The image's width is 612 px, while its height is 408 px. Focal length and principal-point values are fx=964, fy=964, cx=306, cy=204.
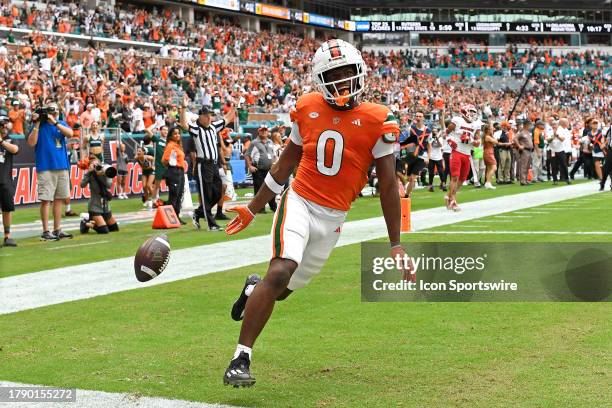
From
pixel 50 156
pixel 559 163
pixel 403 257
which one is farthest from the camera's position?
pixel 559 163

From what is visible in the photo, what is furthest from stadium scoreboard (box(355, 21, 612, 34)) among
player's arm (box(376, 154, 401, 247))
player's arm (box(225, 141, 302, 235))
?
player's arm (box(376, 154, 401, 247))

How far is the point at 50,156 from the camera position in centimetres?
1301

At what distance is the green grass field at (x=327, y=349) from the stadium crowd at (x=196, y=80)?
722 cm

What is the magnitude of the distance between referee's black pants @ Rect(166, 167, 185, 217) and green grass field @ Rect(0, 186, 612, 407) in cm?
671

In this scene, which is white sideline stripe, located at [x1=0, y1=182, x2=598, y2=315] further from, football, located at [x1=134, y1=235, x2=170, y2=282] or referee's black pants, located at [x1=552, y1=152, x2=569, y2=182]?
referee's black pants, located at [x1=552, y1=152, x2=569, y2=182]

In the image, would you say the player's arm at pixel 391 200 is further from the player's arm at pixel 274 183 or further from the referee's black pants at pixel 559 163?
the referee's black pants at pixel 559 163

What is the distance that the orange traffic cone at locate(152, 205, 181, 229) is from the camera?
48.3 feet

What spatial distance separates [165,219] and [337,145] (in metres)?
9.66

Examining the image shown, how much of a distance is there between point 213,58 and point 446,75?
96.8 feet

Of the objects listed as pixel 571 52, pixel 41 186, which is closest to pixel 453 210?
pixel 41 186

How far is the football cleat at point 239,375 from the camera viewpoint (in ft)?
16.1

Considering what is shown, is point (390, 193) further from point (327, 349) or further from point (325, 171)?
point (327, 349)

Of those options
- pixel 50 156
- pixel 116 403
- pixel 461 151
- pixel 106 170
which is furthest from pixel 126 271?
pixel 461 151

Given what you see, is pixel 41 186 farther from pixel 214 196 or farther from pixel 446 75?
pixel 446 75
